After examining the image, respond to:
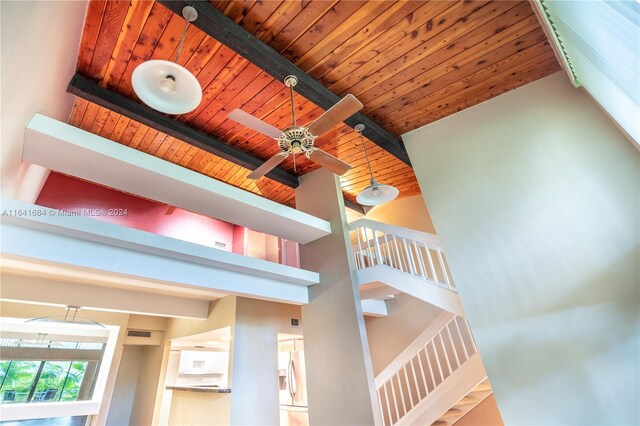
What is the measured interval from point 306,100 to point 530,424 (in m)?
3.65

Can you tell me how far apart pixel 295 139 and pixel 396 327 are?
413 cm

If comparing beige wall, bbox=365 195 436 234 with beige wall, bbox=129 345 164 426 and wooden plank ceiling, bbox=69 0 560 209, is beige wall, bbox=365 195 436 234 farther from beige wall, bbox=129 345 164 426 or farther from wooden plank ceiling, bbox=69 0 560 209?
beige wall, bbox=129 345 164 426

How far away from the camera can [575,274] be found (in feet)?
8.21

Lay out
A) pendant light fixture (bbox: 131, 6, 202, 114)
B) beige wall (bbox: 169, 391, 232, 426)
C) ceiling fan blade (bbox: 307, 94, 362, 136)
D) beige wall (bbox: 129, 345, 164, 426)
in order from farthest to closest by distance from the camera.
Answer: beige wall (bbox: 129, 345, 164, 426), beige wall (bbox: 169, 391, 232, 426), ceiling fan blade (bbox: 307, 94, 362, 136), pendant light fixture (bbox: 131, 6, 202, 114)

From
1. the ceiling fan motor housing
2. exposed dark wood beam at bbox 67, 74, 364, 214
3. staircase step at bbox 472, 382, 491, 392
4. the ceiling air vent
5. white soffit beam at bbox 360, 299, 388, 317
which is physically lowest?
staircase step at bbox 472, 382, 491, 392

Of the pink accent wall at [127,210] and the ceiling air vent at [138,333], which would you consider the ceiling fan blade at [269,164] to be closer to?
the pink accent wall at [127,210]

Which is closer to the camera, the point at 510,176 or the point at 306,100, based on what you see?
the point at 510,176

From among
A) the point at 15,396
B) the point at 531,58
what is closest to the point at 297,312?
the point at 531,58

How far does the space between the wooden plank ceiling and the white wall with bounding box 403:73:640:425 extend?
23.4 inches

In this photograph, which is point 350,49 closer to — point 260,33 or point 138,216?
point 260,33

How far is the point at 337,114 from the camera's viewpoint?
2359 millimetres

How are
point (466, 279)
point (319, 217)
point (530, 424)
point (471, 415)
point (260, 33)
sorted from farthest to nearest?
point (319, 217) < point (471, 415) < point (466, 279) < point (260, 33) < point (530, 424)

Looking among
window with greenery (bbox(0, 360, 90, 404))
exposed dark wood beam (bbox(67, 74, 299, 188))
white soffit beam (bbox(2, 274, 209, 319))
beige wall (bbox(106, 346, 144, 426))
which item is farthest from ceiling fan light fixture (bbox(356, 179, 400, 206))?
beige wall (bbox(106, 346, 144, 426))

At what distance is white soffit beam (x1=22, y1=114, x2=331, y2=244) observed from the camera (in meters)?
2.44
